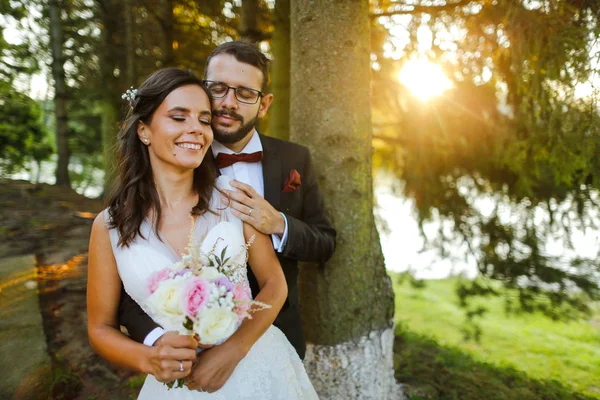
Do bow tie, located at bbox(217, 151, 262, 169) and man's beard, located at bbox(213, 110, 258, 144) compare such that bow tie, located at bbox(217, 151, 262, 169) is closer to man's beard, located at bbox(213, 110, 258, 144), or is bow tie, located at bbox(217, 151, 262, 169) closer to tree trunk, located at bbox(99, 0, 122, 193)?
man's beard, located at bbox(213, 110, 258, 144)

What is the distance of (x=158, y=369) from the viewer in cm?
194

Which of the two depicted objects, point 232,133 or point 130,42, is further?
point 130,42

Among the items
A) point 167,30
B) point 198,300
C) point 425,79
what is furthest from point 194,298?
point 167,30

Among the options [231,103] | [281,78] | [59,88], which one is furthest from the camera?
[59,88]

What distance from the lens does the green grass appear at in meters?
4.84

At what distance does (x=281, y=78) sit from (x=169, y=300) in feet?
12.6

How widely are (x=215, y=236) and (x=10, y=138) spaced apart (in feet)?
17.8

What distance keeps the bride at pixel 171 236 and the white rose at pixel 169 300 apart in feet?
1.30

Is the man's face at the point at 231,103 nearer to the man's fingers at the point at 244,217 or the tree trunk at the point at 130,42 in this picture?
the man's fingers at the point at 244,217

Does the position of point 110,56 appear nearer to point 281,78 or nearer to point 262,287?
point 281,78

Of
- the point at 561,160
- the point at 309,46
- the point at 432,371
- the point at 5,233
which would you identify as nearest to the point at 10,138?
the point at 5,233

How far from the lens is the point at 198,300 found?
5.49ft

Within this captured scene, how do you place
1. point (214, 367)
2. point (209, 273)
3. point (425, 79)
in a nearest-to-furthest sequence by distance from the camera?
point (209, 273)
point (214, 367)
point (425, 79)

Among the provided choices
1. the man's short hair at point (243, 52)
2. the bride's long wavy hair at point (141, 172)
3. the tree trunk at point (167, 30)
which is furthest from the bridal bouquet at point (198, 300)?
the tree trunk at point (167, 30)
